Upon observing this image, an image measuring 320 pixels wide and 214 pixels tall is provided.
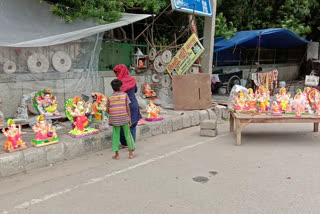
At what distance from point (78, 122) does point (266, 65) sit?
13.4 meters

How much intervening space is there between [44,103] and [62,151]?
1360mm

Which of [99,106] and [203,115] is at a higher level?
[99,106]

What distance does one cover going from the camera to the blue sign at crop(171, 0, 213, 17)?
306 inches

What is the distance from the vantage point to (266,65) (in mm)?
16156

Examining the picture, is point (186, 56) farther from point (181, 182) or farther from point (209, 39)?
point (181, 182)

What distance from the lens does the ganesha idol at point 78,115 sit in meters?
5.10

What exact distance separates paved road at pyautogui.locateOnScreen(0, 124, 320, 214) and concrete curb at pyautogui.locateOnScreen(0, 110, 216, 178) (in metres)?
0.14

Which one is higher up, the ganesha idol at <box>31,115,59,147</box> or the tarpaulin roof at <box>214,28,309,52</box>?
the tarpaulin roof at <box>214,28,309,52</box>

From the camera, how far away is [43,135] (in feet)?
15.1

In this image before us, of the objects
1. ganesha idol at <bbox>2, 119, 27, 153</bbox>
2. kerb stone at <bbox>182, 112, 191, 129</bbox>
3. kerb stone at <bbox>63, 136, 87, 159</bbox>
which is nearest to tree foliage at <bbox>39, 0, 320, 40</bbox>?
kerb stone at <bbox>182, 112, 191, 129</bbox>

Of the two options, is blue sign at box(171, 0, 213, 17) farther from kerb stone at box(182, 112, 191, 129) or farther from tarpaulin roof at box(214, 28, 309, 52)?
kerb stone at box(182, 112, 191, 129)

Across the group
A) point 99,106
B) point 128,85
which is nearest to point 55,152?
point 99,106

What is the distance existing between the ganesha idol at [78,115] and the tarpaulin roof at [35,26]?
1.15 m

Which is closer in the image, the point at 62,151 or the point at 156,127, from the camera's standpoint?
the point at 62,151
